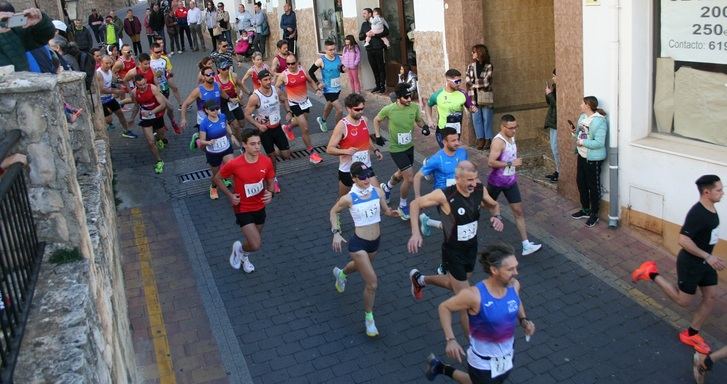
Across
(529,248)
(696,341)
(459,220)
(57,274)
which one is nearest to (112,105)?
(529,248)

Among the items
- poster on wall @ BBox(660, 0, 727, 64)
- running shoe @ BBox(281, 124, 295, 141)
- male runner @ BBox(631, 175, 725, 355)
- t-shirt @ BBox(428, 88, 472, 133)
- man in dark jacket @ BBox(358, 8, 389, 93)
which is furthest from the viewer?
man in dark jacket @ BBox(358, 8, 389, 93)

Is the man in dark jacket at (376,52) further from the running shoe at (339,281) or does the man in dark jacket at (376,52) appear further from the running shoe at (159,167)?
the running shoe at (339,281)

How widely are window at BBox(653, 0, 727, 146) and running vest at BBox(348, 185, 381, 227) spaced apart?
4.11 meters

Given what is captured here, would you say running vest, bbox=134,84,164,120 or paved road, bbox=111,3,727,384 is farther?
running vest, bbox=134,84,164,120

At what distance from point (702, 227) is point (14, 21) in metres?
6.19

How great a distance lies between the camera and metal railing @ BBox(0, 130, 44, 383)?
3.75 meters

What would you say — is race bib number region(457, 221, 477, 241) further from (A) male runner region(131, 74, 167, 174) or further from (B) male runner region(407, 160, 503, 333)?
(A) male runner region(131, 74, 167, 174)

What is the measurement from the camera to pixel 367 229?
7.46 m

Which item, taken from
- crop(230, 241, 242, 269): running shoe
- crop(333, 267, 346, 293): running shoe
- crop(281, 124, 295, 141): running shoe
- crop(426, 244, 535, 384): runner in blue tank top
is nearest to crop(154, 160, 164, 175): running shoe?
crop(281, 124, 295, 141): running shoe

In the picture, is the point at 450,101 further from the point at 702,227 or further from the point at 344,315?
the point at 702,227

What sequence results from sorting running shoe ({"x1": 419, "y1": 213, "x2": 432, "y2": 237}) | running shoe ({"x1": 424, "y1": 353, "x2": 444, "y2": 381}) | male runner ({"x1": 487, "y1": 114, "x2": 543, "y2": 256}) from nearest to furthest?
1. running shoe ({"x1": 424, "y1": 353, "x2": 444, "y2": 381})
2. male runner ({"x1": 487, "y1": 114, "x2": 543, "y2": 256})
3. running shoe ({"x1": 419, "y1": 213, "x2": 432, "y2": 237})

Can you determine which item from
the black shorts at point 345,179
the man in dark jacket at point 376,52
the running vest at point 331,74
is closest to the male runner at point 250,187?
the black shorts at point 345,179

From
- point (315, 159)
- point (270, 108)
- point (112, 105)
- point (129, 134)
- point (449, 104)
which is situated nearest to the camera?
point (449, 104)

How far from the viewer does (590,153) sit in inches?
375
